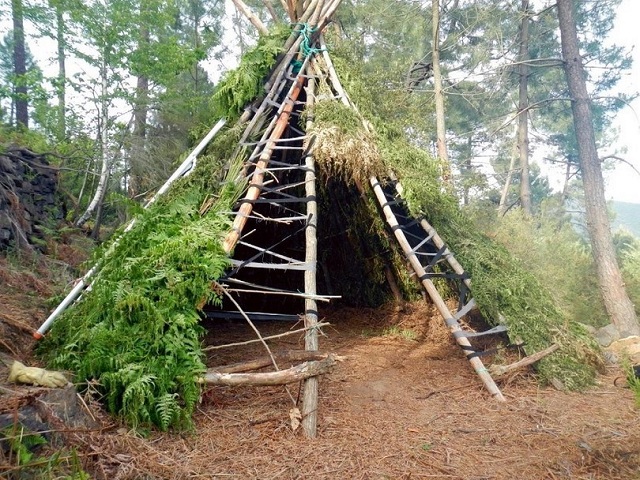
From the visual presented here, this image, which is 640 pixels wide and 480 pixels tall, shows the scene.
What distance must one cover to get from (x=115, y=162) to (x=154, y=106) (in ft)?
5.14

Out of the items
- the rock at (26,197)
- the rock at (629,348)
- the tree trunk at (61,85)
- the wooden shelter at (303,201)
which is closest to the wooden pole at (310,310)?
the wooden shelter at (303,201)

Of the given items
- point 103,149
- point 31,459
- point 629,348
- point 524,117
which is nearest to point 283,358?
point 31,459

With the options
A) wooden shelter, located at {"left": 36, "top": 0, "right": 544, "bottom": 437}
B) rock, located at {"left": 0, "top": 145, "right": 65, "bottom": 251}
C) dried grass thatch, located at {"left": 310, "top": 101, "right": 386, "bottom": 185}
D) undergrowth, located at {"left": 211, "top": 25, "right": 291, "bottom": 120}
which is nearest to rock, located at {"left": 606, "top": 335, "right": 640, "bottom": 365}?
wooden shelter, located at {"left": 36, "top": 0, "right": 544, "bottom": 437}

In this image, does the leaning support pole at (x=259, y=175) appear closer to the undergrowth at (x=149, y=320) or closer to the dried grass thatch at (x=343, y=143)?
the undergrowth at (x=149, y=320)

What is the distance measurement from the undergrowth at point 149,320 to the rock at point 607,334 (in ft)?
24.8

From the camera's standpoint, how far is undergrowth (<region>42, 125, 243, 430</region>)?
3285 millimetres

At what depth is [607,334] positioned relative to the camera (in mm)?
8258

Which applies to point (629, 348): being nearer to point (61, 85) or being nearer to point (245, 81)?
point (245, 81)

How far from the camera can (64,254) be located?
21.5 feet

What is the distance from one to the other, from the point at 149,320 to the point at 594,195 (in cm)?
943

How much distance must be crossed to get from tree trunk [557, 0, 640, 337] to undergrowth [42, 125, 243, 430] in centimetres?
779

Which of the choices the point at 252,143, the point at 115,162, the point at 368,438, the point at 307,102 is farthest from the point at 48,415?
the point at 115,162

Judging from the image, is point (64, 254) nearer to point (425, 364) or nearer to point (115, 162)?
point (115, 162)

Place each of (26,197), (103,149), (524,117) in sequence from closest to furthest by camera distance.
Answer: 1. (26,197)
2. (103,149)
3. (524,117)
